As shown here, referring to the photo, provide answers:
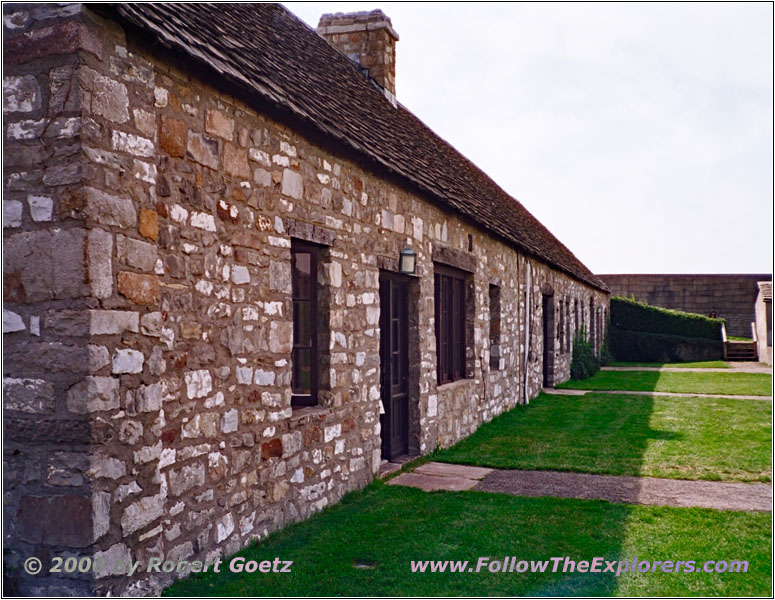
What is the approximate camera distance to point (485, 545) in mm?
5191

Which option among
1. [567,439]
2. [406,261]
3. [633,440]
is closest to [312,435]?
[406,261]

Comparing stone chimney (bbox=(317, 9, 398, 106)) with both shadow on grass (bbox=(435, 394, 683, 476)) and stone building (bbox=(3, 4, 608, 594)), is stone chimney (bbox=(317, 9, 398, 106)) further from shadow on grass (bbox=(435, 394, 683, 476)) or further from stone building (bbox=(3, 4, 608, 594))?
shadow on grass (bbox=(435, 394, 683, 476))

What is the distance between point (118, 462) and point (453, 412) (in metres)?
6.11

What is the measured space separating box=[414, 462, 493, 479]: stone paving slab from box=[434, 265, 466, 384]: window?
163cm

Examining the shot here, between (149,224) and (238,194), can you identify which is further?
(238,194)

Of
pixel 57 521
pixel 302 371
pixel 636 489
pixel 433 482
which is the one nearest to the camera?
pixel 57 521

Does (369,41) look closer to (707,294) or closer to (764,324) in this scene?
(764,324)

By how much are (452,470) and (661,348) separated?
20.9m

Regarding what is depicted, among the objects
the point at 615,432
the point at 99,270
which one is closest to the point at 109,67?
the point at 99,270

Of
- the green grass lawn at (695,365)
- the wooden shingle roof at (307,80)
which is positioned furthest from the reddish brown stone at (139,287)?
the green grass lawn at (695,365)

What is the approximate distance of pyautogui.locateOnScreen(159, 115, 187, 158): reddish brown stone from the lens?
4266 millimetres

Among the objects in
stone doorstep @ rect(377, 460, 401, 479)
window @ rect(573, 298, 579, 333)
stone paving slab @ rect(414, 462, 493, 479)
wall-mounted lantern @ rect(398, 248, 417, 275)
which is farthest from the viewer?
window @ rect(573, 298, 579, 333)

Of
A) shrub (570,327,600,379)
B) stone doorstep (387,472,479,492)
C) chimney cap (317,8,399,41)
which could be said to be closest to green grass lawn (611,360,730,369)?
shrub (570,327,600,379)

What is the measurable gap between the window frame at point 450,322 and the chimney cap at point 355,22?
4.32 m
